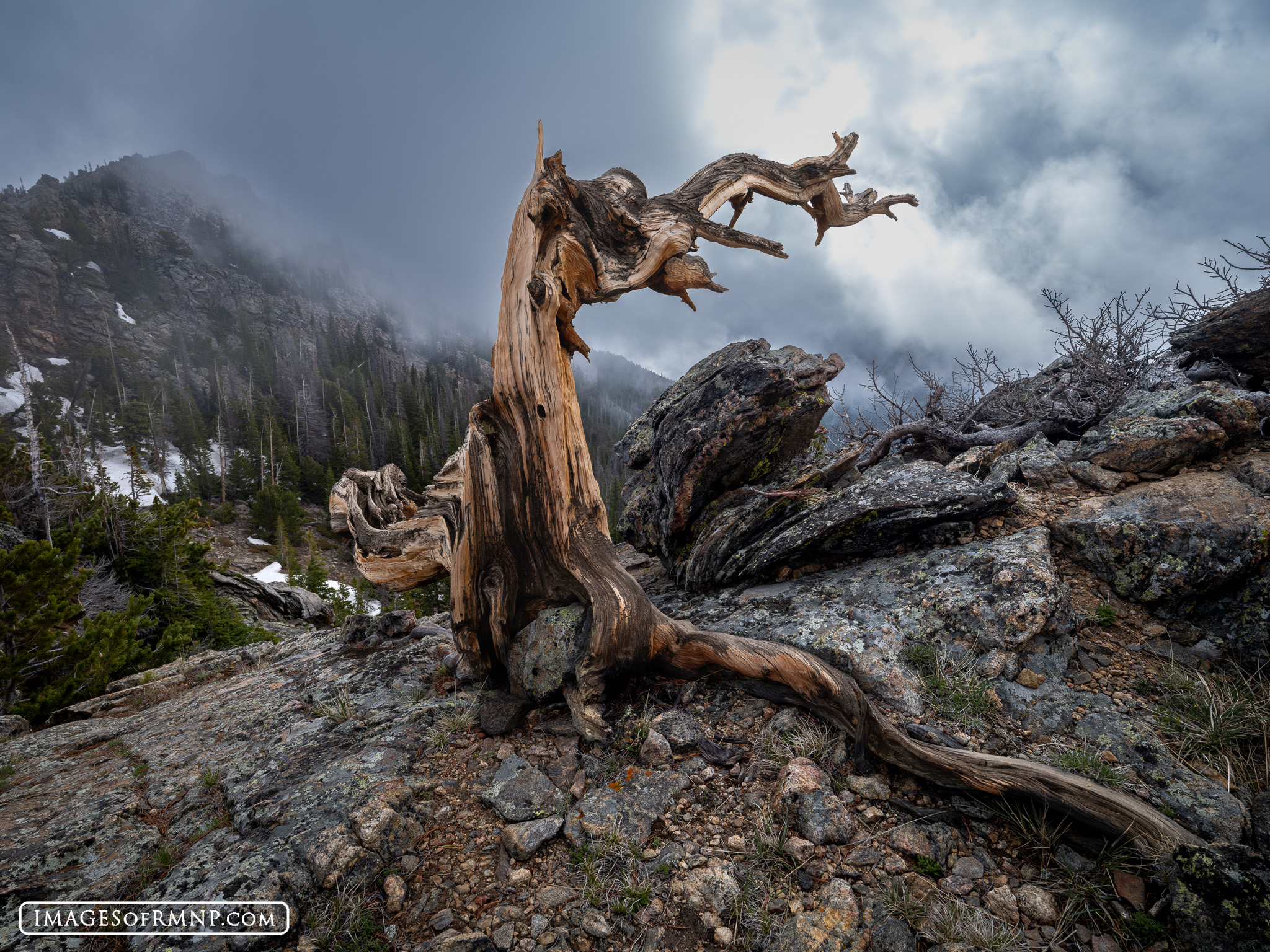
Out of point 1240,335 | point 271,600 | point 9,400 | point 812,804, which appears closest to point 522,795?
point 812,804

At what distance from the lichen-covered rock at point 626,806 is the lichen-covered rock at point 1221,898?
2.55 metres

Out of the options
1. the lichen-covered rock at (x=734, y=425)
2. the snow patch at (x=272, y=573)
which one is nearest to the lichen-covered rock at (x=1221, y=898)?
the lichen-covered rock at (x=734, y=425)

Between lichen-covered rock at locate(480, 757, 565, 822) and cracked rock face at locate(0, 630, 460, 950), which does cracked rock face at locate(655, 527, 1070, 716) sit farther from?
cracked rock face at locate(0, 630, 460, 950)

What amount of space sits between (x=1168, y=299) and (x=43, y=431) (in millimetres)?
80018

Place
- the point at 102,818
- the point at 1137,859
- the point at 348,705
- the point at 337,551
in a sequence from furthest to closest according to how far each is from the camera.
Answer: the point at 337,551 < the point at 348,705 < the point at 102,818 < the point at 1137,859

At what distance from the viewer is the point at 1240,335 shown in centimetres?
591

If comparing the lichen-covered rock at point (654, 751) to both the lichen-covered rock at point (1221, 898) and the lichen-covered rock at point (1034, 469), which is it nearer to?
the lichen-covered rock at point (1221, 898)

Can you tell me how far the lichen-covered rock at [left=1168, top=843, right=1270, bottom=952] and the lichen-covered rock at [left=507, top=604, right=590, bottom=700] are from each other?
3.82 m

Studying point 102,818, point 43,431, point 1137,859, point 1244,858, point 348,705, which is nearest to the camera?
point 1244,858

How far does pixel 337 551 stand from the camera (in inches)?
1652

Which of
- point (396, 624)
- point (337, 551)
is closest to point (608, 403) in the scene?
point (337, 551)

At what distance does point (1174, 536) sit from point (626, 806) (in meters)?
5.17

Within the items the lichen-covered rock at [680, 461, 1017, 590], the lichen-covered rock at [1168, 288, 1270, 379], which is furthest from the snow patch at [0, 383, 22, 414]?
the lichen-covered rock at [1168, 288, 1270, 379]

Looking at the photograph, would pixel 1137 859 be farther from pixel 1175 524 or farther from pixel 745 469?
pixel 745 469
